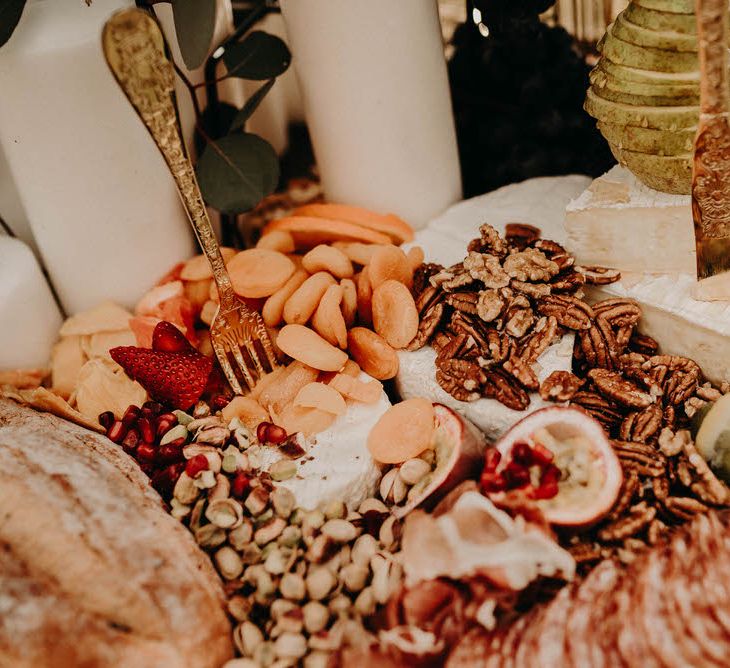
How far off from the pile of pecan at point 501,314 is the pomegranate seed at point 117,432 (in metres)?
0.45

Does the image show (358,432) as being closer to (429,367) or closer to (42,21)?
(429,367)

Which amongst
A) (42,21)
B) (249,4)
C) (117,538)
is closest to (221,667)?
(117,538)

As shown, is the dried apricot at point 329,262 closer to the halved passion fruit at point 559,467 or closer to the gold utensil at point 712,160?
the halved passion fruit at point 559,467

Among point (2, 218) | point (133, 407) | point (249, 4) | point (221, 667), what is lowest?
point (221, 667)

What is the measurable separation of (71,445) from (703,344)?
2.95 ft

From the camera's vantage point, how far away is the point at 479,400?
109 centimetres

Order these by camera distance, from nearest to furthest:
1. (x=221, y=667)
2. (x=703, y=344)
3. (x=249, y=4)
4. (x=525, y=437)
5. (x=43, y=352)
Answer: (x=221, y=667)
(x=525, y=437)
(x=703, y=344)
(x=43, y=352)
(x=249, y=4)

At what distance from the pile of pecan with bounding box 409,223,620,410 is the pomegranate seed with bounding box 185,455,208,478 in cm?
36

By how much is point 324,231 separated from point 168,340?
0.35 m

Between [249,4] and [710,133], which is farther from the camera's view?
[249,4]

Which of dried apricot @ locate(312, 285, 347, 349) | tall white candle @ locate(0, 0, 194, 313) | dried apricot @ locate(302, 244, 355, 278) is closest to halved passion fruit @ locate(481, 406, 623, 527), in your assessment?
dried apricot @ locate(312, 285, 347, 349)

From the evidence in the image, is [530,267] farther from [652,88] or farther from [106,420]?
[106,420]

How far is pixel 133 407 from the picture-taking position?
1131mm

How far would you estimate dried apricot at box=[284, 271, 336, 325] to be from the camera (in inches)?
46.0
